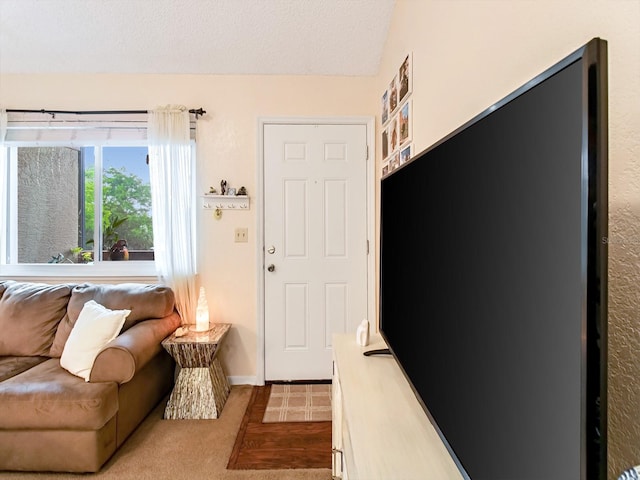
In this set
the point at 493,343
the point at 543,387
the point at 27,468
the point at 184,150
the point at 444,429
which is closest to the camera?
the point at 543,387

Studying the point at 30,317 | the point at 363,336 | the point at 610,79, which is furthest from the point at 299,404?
the point at 610,79

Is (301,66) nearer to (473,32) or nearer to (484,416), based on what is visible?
(473,32)

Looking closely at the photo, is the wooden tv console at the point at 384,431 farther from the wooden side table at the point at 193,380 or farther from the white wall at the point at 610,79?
the wooden side table at the point at 193,380

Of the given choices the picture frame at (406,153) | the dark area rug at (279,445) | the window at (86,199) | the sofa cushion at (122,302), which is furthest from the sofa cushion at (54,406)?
the picture frame at (406,153)

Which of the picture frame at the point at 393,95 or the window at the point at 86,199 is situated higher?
the picture frame at the point at 393,95

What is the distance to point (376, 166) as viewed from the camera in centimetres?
276

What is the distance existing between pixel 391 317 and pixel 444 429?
61cm

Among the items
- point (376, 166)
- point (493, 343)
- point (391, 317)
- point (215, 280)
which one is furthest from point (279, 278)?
point (493, 343)

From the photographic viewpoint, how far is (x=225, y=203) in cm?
277

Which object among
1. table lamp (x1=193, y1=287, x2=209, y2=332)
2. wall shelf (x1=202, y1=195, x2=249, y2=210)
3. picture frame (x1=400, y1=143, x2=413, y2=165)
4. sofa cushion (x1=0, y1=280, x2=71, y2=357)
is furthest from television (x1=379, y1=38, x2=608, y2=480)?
sofa cushion (x1=0, y1=280, x2=71, y2=357)

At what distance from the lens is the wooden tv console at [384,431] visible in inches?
30.4

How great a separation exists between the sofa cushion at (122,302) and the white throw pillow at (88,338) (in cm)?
22

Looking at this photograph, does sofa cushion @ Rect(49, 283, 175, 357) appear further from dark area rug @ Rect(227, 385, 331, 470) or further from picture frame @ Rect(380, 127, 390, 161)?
picture frame @ Rect(380, 127, 390, 161)

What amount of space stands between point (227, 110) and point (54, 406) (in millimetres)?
2227
